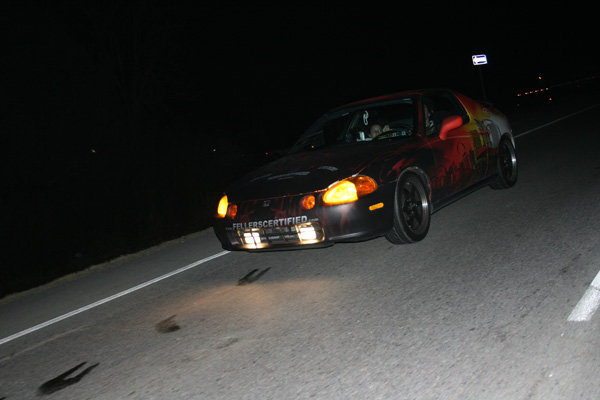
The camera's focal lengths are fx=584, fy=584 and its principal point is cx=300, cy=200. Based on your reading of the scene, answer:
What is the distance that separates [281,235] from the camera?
5434 mm

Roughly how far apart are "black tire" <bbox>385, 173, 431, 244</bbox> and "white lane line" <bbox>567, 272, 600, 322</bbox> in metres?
1.91

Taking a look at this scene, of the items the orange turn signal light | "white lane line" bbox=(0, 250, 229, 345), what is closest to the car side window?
the orange turn signal light

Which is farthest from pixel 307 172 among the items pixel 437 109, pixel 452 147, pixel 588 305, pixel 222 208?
pixel 588 305

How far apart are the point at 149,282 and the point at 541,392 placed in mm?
4594

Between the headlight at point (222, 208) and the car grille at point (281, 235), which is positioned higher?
the headlight at point (222, 208)

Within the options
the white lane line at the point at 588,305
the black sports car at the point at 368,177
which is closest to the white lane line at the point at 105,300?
the black sports car at the point at 368,177

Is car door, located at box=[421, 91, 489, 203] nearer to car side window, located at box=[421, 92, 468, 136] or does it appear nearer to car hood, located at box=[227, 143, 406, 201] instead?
car side window, located at box=[421, 92, 468, 136]

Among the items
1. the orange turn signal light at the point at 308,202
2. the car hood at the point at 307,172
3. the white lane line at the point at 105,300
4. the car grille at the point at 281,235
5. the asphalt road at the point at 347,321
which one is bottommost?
the asphalt road at the point at 347,321

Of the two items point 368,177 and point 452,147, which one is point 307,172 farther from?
point 452,147

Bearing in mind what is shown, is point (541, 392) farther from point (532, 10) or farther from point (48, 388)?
point (532, 10)

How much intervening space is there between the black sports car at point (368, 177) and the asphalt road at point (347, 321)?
0.39m

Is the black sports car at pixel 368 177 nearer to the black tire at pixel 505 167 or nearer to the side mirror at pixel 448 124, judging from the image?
the side mirror at pixel 448 124

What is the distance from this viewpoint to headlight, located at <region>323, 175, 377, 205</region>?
5289 millimetres

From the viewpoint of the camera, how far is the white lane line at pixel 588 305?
11.8 feet
